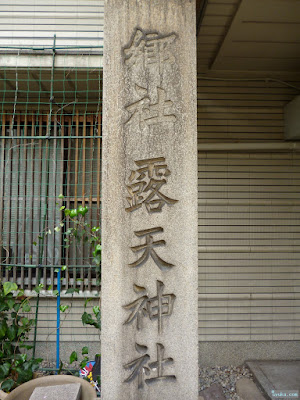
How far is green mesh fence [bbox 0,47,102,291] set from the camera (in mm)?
4699

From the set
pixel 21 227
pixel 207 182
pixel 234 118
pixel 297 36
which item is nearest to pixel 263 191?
pixel 207 182

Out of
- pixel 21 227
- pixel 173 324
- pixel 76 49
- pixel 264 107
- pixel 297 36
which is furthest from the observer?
pixel 264 107

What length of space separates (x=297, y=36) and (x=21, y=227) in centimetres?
453

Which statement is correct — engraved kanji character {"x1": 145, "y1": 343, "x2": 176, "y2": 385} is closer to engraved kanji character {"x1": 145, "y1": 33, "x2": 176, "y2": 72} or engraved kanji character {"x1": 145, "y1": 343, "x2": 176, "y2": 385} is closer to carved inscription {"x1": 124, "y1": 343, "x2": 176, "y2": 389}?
carved inscription {"x1": 124, "y1": 343, "x2": 176, "y2": 389}

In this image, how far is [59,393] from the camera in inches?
116

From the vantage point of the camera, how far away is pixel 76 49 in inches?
177

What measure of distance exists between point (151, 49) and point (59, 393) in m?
3.16

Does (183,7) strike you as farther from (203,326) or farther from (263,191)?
(203,326)

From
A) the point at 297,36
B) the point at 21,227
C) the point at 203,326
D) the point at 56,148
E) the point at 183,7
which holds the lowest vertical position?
the point at 203,326

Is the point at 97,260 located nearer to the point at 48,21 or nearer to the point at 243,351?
the point at 243,351

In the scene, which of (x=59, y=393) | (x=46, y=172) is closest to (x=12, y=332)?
(x=59, y=393)

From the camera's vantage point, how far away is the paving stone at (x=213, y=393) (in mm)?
4191

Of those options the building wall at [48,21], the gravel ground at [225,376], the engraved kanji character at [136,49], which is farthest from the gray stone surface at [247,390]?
the building wall at [48,21]

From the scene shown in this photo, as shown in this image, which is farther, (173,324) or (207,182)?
(207,182)
